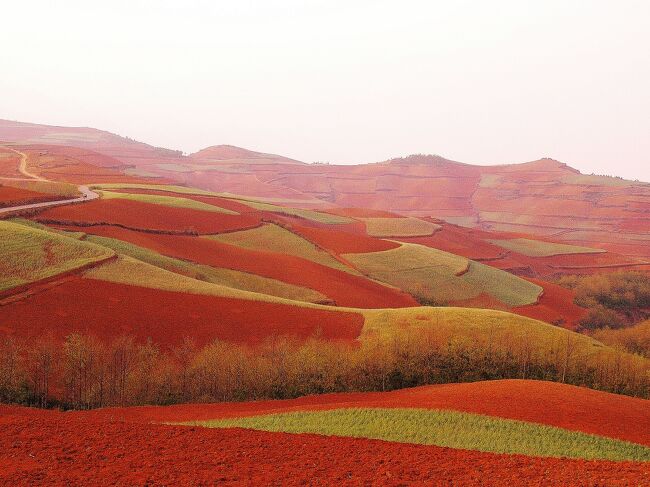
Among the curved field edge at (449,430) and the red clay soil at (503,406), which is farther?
the red clay soil at (503,406)

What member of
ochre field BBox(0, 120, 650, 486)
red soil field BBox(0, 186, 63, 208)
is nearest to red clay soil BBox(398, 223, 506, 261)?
ochre field BBox(0, 120, 650, 486)

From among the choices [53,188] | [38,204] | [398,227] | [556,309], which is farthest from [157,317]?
[398,227]

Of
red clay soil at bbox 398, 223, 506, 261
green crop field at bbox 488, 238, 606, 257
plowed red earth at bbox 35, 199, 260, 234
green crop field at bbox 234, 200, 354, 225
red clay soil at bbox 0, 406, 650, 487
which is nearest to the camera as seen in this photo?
red clay soil at bbox 0, 406, 650, 487

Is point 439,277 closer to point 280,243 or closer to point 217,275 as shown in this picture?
point 280,243

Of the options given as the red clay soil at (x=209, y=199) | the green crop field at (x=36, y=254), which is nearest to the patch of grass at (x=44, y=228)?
the green crop field at (x=36, y=254)

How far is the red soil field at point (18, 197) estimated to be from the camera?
81.8 meters

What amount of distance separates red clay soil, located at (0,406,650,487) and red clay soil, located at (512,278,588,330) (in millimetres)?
70156

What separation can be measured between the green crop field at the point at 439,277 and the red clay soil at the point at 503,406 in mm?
50786

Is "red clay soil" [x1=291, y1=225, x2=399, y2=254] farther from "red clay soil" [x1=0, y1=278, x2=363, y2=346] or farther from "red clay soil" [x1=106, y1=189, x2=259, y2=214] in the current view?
"red clay soil" [x1=0, y1=278, x2=363, y2=346]

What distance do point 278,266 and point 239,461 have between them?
63052 mm

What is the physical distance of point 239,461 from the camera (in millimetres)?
21562

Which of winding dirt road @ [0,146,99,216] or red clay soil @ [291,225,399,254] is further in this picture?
red clay soil @ [291,225,399,254]

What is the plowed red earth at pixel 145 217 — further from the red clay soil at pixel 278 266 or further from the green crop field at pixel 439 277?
the green crop field at pixel 439 277

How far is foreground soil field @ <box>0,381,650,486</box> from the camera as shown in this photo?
1916 centimetres
